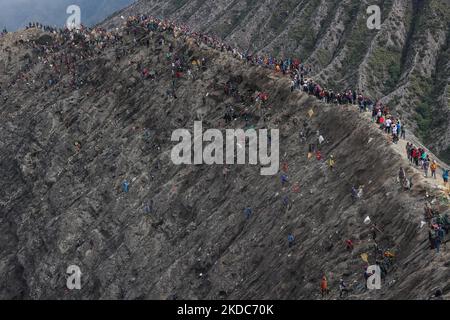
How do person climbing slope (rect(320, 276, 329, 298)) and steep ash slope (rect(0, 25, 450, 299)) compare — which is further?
steep ash slope (rect(0, 25, 450, 299))

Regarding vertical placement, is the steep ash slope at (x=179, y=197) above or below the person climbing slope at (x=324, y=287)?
above

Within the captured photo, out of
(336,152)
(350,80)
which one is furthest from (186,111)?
(350,80)

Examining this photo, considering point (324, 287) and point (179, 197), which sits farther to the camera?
point (179, 197)

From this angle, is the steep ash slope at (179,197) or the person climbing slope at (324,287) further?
the steep ash slope at (179,197)

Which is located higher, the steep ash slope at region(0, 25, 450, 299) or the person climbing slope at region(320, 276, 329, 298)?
the steep ash slope at region(0, 25, 450, 299)
